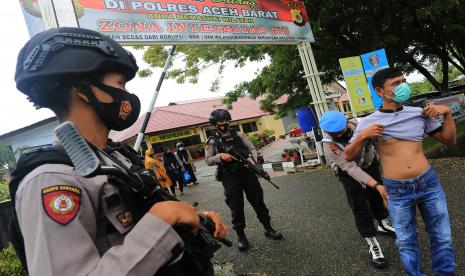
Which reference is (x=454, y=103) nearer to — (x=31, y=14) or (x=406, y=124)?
(x=406, y=124)

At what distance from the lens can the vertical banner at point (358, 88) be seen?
729 cm

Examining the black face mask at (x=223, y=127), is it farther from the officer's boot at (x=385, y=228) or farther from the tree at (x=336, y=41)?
the tree at (x=336, y=41)

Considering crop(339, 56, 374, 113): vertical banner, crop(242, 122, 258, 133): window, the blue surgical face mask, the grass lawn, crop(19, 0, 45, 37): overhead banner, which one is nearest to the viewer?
the blue surgical face mask

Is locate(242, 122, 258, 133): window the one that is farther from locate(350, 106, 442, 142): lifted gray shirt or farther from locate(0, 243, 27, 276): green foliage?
locate(350, 106, 442, 142): lifted gray shirt

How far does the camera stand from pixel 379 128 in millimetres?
2361

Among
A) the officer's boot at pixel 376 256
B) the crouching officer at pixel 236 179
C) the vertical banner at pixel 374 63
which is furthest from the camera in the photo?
→ the vertical banner at pixel 374 63

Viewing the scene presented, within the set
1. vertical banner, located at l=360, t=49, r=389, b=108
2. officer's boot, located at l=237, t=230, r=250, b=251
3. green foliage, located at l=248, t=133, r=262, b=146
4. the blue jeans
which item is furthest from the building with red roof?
the blue jeans

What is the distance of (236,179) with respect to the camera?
4.21m

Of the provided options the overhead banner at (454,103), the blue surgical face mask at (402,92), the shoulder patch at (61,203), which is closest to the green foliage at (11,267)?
the shoulder patch at (61,203)

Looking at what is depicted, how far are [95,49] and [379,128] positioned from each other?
2070mm

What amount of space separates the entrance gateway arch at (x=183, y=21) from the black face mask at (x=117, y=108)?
248cm

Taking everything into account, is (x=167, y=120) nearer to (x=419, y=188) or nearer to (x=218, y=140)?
(x=218, y=140)

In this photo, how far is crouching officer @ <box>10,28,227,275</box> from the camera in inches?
32.9

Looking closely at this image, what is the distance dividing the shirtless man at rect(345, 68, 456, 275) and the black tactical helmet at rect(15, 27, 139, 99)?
2019 millimetres
